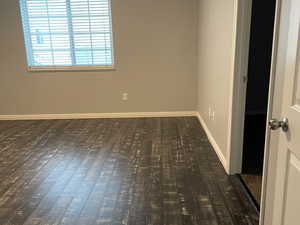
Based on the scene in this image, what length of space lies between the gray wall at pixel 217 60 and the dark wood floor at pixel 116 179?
36 centimetres

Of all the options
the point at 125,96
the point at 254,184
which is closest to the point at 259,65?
the point at 125,96

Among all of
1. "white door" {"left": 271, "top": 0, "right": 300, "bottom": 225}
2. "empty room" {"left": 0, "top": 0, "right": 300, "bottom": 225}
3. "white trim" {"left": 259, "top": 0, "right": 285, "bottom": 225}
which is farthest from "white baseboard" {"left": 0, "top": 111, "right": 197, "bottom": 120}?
"white door" {"left": 271, "top": 0, "right": 300, "bottom": 225}

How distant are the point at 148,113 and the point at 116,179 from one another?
7.55 feet

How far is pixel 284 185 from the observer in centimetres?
136

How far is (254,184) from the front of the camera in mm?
2508

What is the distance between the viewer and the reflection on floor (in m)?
2.34

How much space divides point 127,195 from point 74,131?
2.05m

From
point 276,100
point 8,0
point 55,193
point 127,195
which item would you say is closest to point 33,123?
point 8,0

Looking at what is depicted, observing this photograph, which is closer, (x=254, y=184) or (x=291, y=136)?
(x=291, y=136)

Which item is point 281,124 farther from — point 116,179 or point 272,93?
point 116,179

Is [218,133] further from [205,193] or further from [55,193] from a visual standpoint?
[55,193]

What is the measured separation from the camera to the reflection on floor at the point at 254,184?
2.34m

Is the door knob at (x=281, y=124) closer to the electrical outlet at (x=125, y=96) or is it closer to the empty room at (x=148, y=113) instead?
the empty room at (x=148, y=113)

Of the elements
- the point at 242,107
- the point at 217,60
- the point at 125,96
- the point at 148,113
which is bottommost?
the point at 148,113
